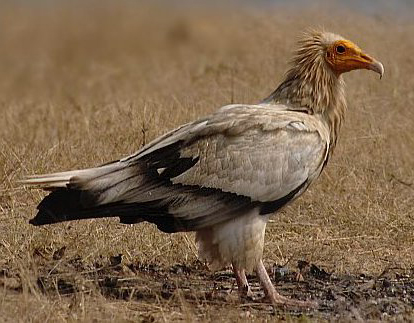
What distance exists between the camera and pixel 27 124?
11.2 m

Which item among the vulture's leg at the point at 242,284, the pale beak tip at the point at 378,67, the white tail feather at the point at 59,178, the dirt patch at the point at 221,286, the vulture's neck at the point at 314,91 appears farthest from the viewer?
the pale beak tip at the point at 378,67

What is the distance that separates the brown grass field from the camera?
20.3 ft

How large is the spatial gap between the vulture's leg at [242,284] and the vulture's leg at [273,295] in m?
0.15

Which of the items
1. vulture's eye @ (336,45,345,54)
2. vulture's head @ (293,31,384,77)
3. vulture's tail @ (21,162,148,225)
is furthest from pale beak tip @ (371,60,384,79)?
vulture's tail @ (21,162,148,225)

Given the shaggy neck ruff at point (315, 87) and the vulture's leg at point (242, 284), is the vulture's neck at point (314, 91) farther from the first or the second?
the vulture's leg at point (242, 284)

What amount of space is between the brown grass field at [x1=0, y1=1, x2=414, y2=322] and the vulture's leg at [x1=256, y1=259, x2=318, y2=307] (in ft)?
0.28

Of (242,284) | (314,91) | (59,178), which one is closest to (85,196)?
(59,178)

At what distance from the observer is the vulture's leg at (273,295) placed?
6285 mm

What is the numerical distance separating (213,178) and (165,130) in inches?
138

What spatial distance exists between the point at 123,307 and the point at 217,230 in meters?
0.80

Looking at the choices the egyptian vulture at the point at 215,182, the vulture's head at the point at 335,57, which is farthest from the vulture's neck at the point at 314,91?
the egyptian vulture at the point at 215,182

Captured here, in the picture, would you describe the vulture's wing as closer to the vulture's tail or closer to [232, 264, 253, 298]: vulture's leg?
the vulture's tail

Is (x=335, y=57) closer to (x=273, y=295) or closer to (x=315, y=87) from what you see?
(x=315, y=87)

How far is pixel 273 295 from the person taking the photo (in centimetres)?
635
